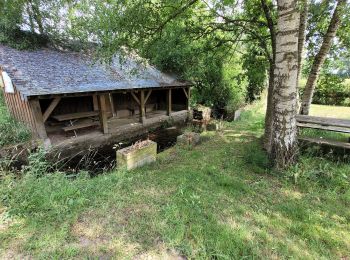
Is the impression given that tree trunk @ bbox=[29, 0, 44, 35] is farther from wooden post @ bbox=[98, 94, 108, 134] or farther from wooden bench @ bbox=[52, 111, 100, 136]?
wooden post @ bbox=[98, 94, 108, 134]

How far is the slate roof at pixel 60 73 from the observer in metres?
5.84

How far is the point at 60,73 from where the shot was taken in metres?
6.87

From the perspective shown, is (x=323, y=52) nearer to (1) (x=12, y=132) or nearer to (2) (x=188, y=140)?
(2) (x=188, y=140)

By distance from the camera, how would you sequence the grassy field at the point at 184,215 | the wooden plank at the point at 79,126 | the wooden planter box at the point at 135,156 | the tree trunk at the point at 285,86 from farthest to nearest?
the wooden plank at the point at 79,126 → the wooden planter box at the point at 135,156 → the tree trunk at the point at 285,86 → the grassy field at the point at 184,215

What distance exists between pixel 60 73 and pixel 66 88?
106cm

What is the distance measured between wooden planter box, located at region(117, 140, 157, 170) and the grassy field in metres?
0.65

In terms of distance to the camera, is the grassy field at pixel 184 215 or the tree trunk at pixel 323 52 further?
the tree trunk at pixel 323 52

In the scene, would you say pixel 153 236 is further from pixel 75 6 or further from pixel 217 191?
pixel 75 6

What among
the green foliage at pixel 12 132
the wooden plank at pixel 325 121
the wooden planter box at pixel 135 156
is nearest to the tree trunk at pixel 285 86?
the wooden plank at pixel 325 121

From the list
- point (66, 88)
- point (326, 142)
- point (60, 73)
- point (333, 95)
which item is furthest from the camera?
point (333, 95)

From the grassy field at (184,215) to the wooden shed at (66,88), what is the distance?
3.20m

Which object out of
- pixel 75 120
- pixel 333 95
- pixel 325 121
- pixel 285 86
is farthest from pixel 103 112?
pixel 333 95

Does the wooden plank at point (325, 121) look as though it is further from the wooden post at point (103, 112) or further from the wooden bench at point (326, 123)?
the wooden post at point (103, 112)

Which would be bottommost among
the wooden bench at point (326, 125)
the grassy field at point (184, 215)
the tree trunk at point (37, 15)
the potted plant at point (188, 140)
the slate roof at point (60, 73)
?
the potted plant at point (188, 140)
